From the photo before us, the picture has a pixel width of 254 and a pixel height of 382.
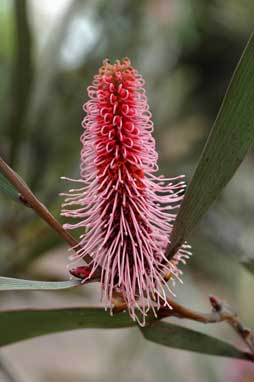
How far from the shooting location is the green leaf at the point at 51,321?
0.54 m

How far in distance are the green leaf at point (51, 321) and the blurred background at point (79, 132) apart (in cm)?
15

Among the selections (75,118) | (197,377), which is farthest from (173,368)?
(75,118)

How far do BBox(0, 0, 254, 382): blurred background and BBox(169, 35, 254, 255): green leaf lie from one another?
0.53 ft

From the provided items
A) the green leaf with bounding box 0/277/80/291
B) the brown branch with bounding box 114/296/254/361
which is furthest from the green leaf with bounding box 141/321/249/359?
the green leaf with bounding box 0/277/80/291

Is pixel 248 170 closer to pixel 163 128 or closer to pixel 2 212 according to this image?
pixel 163 128

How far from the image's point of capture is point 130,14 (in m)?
1.62

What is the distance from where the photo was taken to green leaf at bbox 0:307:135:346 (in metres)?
0.54

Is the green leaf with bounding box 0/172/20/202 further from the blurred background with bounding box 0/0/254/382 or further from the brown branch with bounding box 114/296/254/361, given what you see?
the blurred background with bounding box 0/0/254/382

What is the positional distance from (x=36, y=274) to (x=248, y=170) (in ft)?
4.00

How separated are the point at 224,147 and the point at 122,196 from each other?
93 millimetres

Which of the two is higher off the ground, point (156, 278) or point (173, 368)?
point (156, 278)

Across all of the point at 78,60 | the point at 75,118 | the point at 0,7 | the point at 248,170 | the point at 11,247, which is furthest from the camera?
the point at 0,7

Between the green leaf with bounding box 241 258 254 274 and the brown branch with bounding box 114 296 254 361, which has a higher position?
the green leaf with bounding box 241 258 254 274

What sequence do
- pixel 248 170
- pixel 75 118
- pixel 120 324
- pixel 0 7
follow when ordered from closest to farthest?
pixel 120 324
pixel 75 118
pixel 248 170
pixel 0 7
